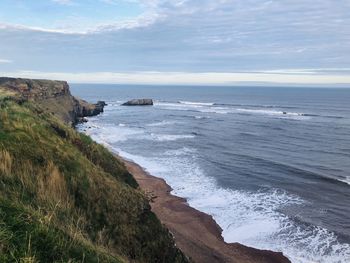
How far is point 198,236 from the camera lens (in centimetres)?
2280

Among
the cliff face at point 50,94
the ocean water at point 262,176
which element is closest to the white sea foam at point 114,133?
the ocean water at point 262,176

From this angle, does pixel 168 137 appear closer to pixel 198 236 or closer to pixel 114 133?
pixel 114 133

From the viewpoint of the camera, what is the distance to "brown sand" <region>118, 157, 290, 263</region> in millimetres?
19906

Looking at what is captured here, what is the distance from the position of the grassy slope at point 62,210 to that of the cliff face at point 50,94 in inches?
2090

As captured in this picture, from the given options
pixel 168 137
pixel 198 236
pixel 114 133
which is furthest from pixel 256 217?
pixel 114 133

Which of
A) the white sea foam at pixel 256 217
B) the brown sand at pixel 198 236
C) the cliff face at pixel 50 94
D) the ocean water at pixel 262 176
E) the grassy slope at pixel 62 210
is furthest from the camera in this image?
the cliff face at pixel 50 94

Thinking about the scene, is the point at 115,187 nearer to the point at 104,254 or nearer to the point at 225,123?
the point at 104,254

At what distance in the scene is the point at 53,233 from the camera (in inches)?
229

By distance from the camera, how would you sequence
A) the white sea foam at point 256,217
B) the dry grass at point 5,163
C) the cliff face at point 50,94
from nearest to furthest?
1. the dry grass at point 5,163
2. the white sea foam at point 256,217
3. the cliff face at point 50,94

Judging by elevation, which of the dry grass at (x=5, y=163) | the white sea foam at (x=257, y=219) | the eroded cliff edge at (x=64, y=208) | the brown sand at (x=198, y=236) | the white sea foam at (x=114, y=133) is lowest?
the brown sand at (x=198, y=236)

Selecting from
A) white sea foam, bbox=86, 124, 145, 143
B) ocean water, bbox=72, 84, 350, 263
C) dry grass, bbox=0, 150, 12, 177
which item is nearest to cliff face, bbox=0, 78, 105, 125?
white sea foam, bbox=86, 124, 145, 143

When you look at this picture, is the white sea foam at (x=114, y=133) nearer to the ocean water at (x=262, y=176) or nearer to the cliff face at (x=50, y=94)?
the ocean water at (x=262, y=176)

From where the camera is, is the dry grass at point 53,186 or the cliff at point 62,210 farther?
the dry grass at point 53,186

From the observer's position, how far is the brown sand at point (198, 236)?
65.3 ft
